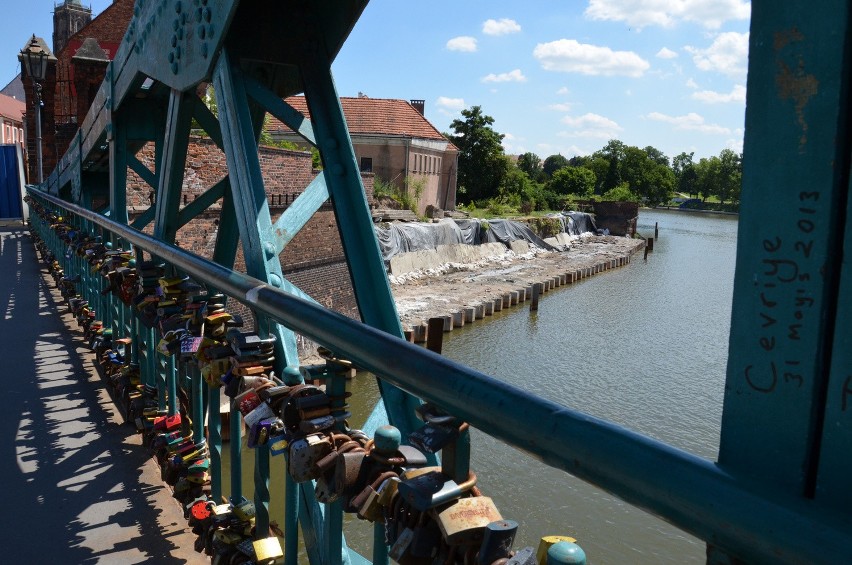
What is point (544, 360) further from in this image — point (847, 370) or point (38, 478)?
point (847, 370)

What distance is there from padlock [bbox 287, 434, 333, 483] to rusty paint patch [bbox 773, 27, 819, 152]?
1072mm

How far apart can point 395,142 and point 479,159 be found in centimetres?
1396

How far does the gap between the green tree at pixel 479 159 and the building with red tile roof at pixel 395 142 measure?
909 cm

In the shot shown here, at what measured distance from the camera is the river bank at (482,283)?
2181cm

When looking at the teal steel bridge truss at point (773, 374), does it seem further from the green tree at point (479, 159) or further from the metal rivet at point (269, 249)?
the green tree at point (479, 159)

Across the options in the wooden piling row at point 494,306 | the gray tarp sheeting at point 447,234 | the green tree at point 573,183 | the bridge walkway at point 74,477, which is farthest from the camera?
the green tree at point 573,183

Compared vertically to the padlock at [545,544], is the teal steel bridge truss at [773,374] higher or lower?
higher

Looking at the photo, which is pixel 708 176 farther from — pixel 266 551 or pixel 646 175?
pixel 266 551

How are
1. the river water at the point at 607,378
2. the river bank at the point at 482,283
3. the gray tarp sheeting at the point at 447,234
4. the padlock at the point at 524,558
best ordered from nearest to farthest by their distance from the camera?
the padlock at the point at 524,558 → the river water at the point at 607,378 → the river bank at the point at 482,283 → the gray tarp sheeting at the point at 447,234

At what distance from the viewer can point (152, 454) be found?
3451 mm

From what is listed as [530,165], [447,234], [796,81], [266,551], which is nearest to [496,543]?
[796,81]

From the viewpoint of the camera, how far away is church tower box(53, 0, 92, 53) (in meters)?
55.5

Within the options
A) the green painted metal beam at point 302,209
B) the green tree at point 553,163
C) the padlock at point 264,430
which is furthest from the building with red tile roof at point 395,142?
the green tree at point 553,163

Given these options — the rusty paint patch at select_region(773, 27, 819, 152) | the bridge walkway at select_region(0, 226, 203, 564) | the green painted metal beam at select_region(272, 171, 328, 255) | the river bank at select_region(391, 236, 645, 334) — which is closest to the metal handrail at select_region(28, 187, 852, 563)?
the rusty paint patch at select_region(773, 27, 819, 152)
